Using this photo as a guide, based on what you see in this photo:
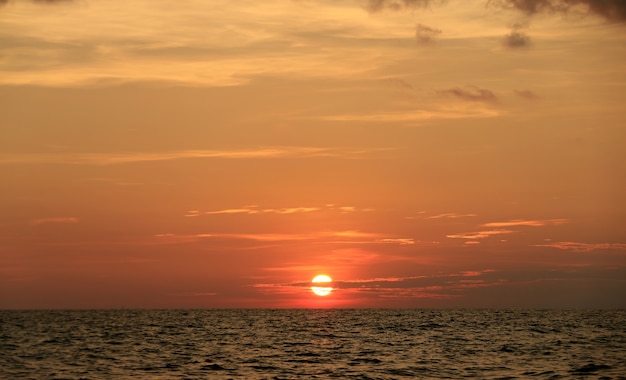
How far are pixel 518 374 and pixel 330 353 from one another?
2116 cm

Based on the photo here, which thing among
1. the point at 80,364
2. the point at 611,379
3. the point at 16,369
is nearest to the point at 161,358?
the point at 80,364

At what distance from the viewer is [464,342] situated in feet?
293

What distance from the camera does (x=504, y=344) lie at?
84.8 metres

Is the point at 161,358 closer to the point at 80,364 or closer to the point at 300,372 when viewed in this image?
the point at 80,364

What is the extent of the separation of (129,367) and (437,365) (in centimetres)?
2208

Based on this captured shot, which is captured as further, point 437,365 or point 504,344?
point 504,344

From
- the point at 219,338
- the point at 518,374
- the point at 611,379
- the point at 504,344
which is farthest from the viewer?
the point at 219,338

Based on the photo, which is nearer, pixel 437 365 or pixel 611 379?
pixel 611 379

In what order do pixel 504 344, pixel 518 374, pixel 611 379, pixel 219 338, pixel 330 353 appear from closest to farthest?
1. pixel 611 379
2. pixel 518 374
3. pixel 330 353
4. pixel 504 344
5. pixel 219 338

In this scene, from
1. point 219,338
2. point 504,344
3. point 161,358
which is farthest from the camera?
point 219,338

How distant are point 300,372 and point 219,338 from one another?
42.3 m

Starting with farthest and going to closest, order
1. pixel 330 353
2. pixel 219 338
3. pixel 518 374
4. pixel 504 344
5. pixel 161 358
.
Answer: pixel 219 338
pixel 504 344
pixel 330 353
pixel 161 358
pixel 518 374

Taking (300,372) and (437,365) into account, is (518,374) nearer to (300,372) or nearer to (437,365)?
(437,365)

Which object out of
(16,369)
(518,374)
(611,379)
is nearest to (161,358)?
(16,369)
